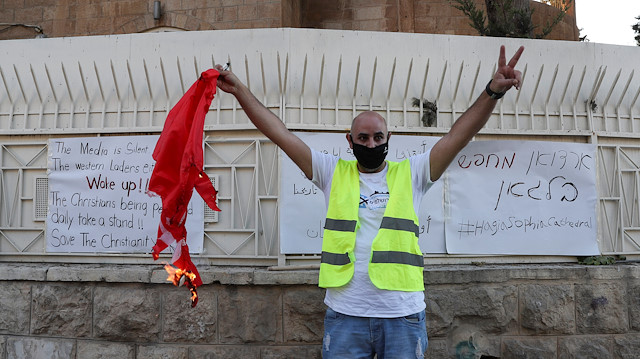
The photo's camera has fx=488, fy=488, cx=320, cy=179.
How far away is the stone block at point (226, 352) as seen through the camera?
419cm

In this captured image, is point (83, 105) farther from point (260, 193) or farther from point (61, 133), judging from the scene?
point (260, 193)

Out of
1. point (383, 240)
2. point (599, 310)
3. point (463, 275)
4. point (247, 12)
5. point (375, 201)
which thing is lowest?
point (599, 310)

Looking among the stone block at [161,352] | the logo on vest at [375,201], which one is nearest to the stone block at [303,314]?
the stone block at [161,352]

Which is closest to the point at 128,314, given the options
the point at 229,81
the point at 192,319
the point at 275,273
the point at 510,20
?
the point at 192,319

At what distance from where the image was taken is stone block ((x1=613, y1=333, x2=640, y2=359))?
4.41 m

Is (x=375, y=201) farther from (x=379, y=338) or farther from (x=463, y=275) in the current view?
(x=463, y=275)

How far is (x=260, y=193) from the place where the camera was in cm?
452

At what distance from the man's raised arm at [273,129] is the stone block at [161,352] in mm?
2340

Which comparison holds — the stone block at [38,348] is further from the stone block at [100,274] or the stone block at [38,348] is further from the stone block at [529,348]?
the stone block at [529,348]

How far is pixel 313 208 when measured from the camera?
14.6 feet

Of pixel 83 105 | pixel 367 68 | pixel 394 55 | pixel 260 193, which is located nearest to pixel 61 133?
pixel 83 105

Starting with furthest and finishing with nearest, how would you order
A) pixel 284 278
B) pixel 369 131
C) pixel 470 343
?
pixel 470 343
pixel 284 278
pixel 369 131

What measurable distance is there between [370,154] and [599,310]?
315 cm

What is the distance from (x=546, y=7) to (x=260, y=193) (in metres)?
8.93
